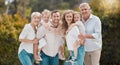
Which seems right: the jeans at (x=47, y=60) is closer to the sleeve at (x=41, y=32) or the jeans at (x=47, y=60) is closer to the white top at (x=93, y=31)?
the sleeve at (x=41, y=32)

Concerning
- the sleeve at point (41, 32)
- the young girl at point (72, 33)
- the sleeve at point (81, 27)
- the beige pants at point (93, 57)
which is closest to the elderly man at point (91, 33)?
the beige pants at point (93, 57)

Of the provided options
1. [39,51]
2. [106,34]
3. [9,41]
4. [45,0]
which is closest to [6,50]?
[9,41]

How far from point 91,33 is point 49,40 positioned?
78 centimetres

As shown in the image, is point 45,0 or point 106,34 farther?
point 45,0

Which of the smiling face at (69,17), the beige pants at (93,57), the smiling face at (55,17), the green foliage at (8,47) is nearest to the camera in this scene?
the smiling face at (69,17)

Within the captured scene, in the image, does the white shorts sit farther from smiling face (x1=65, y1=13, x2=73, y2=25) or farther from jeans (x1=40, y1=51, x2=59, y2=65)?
smiling face (x1=65, y1=13, x2=73, y2=25)

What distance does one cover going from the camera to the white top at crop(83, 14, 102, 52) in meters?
8.17

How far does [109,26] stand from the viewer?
39.6 ft

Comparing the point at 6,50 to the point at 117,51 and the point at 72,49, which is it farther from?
the point at 72,49

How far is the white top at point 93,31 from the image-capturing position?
8172mm

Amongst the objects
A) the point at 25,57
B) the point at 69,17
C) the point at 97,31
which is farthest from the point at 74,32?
the point at 25,57

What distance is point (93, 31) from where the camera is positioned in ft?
27.0

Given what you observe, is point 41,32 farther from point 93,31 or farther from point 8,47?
point 8,47

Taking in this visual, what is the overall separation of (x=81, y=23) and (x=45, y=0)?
3011 cm
